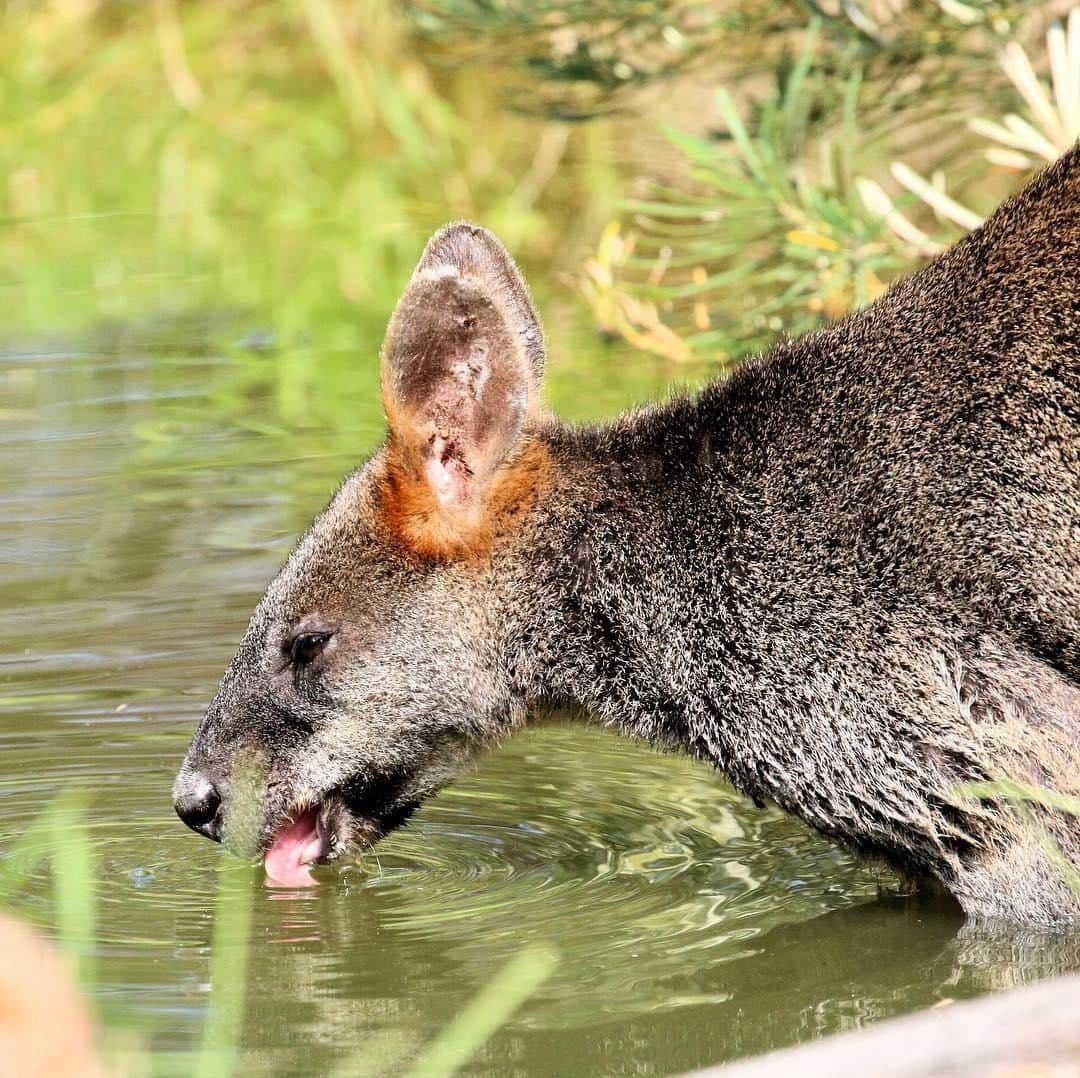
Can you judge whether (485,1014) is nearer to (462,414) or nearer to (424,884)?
(424,884)

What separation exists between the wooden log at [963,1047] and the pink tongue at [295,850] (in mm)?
2786

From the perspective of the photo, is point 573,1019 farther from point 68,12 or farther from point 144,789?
point 68,12

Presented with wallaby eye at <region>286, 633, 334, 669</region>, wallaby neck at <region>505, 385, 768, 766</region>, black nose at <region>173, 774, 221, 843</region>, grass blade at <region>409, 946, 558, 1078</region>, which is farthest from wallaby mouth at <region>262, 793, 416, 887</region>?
grass blade at <region>409, 946, 558, 1078</region>

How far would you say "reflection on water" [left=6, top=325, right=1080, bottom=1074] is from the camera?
5.15 meters

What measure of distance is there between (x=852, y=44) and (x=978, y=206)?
2.22 meters

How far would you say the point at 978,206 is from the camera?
38.3ft

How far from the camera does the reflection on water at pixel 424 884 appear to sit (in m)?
5.15

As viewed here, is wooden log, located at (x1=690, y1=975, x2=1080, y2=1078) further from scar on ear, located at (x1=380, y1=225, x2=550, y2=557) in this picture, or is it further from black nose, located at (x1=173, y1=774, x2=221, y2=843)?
black nose, located at (x1=173, y1=774, x2=221, y2=843)

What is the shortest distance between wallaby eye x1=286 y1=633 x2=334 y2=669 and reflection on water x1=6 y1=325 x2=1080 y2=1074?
0.67 m

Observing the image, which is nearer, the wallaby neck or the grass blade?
the grass blade

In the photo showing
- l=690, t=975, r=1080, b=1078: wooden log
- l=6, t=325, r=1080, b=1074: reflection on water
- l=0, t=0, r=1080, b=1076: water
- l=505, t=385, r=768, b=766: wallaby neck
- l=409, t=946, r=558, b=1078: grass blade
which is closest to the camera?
l=690, t=975, r=1080, b=1078: wooden log

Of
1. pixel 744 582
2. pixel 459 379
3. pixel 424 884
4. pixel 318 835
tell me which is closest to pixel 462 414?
pixel 459 379

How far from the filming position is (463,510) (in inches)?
231

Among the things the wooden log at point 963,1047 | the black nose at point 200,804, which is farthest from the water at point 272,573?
the wooden log at point 963,1047
